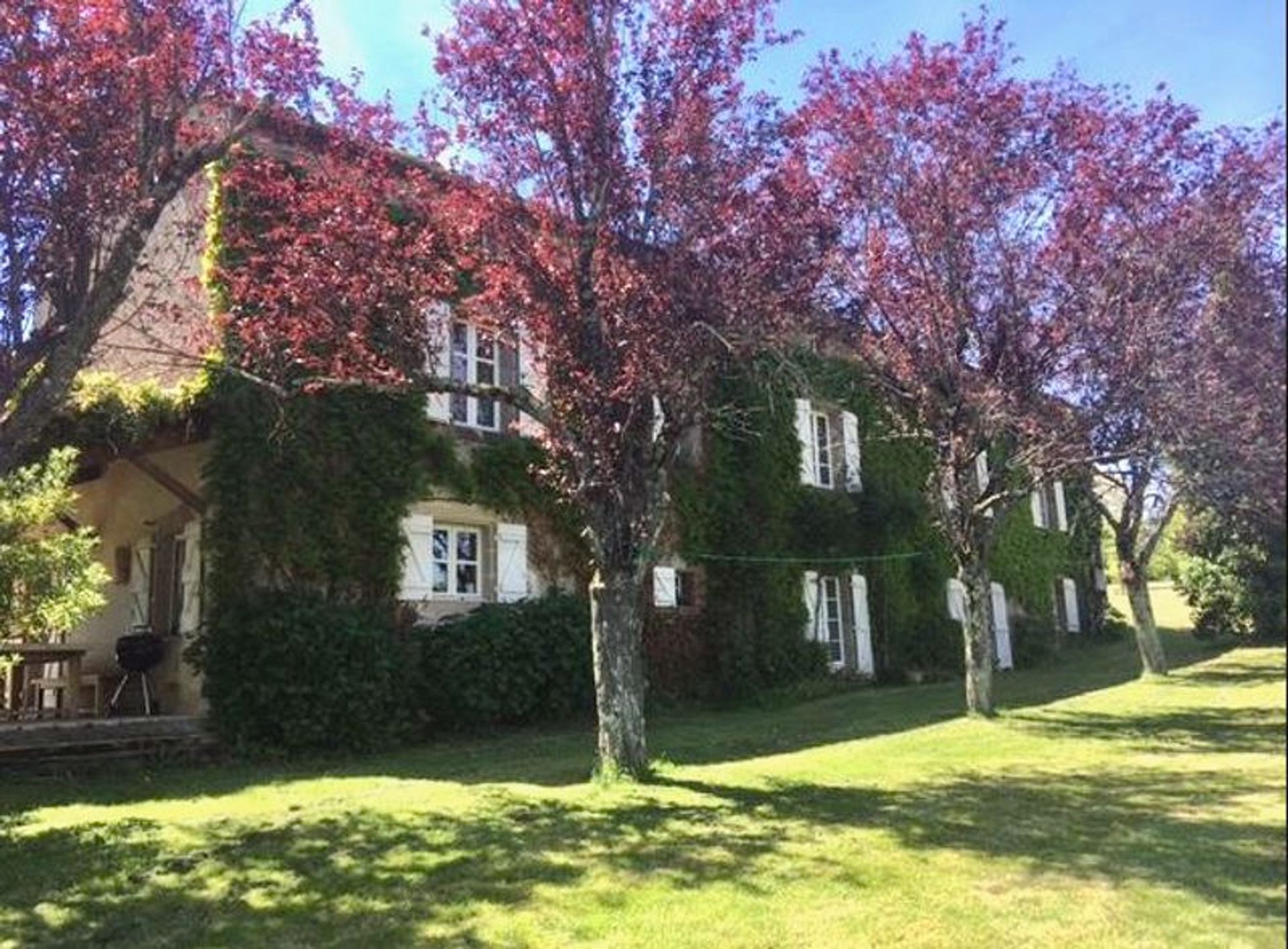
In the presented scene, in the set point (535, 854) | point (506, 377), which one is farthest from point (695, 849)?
point (506, 377)

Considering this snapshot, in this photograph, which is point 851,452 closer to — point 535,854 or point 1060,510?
point 1060,510

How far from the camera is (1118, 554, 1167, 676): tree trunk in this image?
16.8 m

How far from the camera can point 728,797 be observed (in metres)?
7.76

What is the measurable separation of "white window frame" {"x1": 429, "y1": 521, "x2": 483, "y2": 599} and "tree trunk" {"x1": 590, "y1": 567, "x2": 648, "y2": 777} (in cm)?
517

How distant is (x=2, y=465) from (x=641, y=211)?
4.54m

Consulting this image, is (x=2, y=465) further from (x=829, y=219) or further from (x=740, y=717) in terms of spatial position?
(x=740, y=717)

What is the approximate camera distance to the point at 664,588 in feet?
51.8

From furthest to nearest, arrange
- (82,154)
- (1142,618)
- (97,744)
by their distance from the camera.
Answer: (1142,618) → (97,744) → (82,154)

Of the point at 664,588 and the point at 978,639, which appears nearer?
the point at 978,639

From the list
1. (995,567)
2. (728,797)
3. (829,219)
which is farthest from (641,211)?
(995,567)

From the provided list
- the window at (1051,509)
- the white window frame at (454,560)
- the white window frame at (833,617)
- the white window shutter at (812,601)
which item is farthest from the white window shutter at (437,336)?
the window at (1051,509)

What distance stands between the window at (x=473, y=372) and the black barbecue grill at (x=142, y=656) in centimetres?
421

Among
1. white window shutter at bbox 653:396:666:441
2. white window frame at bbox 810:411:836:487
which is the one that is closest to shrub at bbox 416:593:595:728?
white window shutter at bbox 653:396:666:441

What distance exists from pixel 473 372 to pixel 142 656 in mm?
5036
